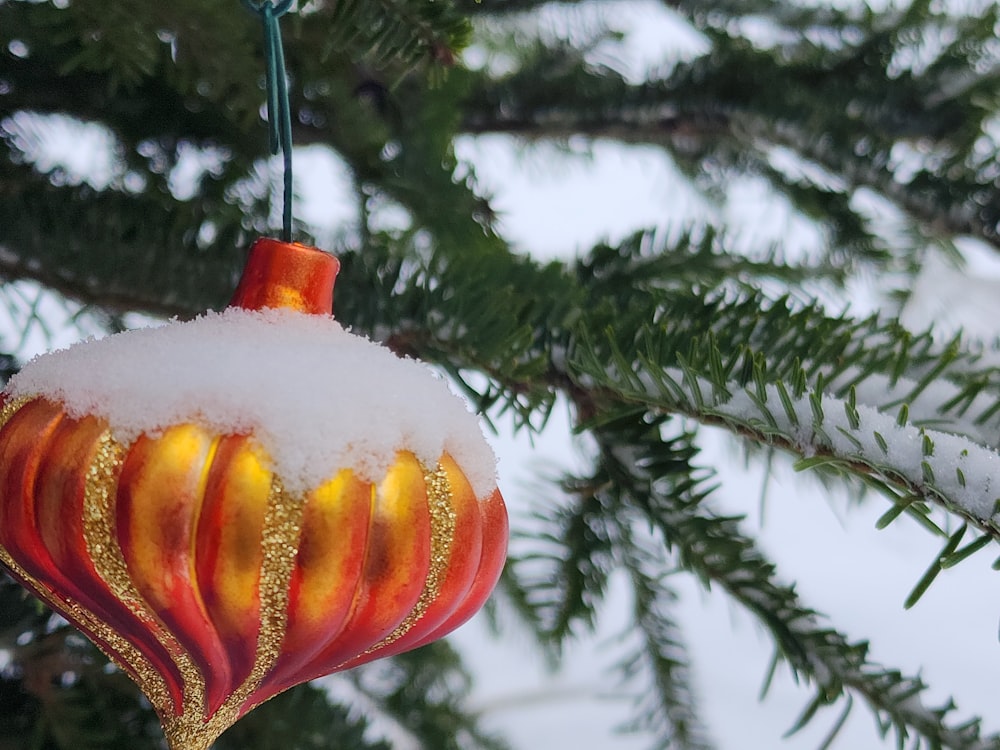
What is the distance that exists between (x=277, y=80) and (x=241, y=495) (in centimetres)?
10

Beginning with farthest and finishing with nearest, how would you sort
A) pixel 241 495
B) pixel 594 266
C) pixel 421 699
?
pixel 421 699 < pixel 594 266 < pixel 241 495

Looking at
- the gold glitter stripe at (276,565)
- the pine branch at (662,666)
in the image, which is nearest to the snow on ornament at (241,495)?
the gold glitter stripe at (276,565)

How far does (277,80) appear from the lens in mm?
190

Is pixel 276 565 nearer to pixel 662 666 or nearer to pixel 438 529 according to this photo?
pixel 438 529

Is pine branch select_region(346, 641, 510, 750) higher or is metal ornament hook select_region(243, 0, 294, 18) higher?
metal ornament hook select_region(243, 0, 294, 18)

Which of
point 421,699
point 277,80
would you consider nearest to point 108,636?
point 277,80

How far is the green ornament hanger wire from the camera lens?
0.60 ft

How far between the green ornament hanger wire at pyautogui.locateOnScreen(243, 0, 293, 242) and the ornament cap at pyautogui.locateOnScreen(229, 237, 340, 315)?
0.04ft

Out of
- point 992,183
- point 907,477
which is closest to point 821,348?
point 907,477

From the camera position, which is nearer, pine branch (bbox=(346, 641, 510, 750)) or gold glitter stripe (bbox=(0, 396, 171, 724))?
gold glitter stripe (bbox=(0, 396, 171, 724))

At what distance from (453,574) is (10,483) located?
0.29 feet

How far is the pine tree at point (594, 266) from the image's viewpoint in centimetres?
20

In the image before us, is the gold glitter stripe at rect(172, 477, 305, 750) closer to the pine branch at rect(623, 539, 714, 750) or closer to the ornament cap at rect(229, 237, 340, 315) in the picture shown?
the ornament cap at rect(229, 237, 340, 315)

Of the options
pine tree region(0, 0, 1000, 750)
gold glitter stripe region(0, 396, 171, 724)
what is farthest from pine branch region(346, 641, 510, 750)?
gold glitter stripe region(0, 396, 171, 724)
